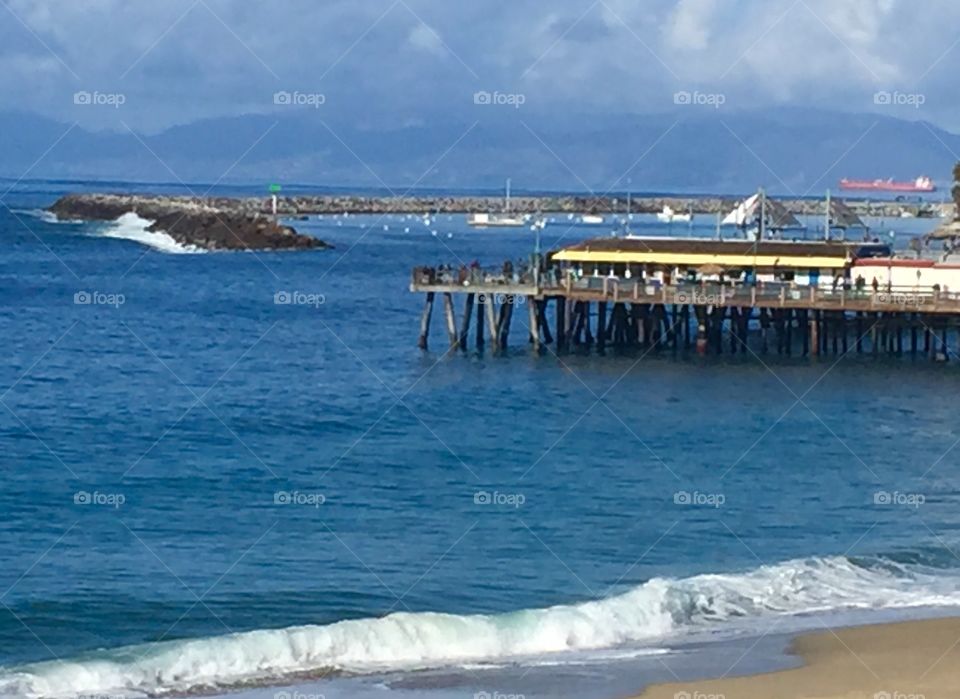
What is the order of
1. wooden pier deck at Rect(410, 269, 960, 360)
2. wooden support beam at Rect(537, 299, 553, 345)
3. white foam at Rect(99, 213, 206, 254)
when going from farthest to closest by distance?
1. white foam at Rect(99, 213, 206, 254)
2. wooden support beam at Rect(537, 299, 553, 345)
3. wooden pier deck at Rect(410, 269, 960, 360)

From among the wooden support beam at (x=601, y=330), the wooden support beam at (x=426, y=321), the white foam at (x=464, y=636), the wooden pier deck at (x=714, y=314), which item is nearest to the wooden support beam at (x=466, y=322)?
the wooden pier deck at (x=714, y=314)

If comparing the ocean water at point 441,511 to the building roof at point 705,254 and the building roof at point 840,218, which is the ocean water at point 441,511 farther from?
the building roof at point 840,218

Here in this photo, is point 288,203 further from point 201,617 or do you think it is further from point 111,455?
point 201,617

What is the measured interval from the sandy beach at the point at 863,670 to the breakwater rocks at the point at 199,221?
95.0 m

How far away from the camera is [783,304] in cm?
4994

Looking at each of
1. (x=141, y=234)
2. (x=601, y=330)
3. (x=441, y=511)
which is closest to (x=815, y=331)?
(x=601, y=330)

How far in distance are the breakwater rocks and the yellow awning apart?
208ft

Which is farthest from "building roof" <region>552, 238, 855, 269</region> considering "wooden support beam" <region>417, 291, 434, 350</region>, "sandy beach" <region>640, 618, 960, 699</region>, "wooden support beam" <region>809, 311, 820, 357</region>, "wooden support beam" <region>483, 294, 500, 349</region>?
"sandy beach" <region>640, 618, 960, 699</region>

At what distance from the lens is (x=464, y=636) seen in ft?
75.0

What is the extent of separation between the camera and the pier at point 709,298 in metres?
50.4

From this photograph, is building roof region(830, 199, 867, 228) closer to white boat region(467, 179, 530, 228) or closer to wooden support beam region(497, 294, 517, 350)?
wooden support beam region(497, 294, 517, 350)

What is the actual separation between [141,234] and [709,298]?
287 ft

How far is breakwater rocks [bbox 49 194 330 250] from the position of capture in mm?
118062

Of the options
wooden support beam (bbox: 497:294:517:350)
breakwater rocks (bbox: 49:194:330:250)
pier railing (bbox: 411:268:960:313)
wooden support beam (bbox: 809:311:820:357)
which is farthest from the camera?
breakwater rocks (bbox: 49:194:330:250)
